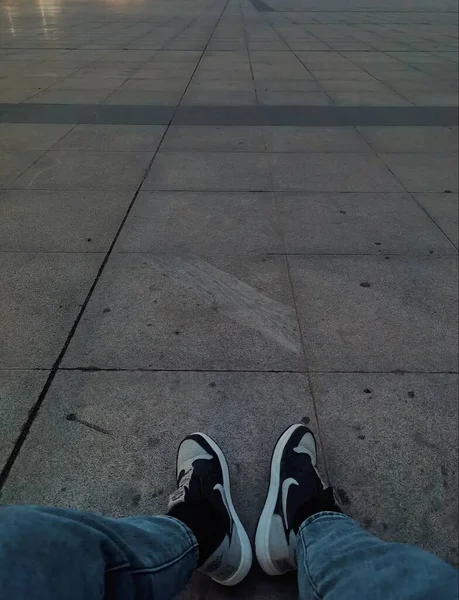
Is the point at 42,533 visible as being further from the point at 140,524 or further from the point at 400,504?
the point at 400,504

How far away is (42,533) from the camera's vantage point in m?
1.27

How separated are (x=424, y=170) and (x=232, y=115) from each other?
2871 mm

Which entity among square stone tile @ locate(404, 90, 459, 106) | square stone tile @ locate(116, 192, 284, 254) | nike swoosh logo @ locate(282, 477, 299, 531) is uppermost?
square stone tile @ locate(404, 90, 459, 106)

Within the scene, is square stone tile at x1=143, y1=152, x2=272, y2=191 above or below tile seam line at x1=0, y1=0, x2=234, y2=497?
above

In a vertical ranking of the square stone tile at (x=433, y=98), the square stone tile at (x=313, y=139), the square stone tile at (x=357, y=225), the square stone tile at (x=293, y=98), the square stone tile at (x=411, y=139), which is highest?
the square stone tile at (x=293, y=98)

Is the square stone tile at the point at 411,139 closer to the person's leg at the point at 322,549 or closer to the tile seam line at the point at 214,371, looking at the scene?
the tile seam line at the point at 214,371

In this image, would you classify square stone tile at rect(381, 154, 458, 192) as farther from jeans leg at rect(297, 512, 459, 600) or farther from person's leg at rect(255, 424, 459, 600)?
jeans leg at rect(297, 512, 459, 600)

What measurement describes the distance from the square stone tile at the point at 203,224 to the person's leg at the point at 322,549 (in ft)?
6.12

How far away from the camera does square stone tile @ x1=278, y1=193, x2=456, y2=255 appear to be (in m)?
3.79

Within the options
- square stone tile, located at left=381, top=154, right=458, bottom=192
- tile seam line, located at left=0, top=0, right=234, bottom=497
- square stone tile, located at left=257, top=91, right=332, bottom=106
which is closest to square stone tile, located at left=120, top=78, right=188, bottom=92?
square stone tile, located at left=257, top=91, right=332, bottom=106

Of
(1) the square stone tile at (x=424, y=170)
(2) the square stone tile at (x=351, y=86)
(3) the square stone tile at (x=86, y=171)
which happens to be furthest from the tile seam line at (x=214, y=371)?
(2) the square stone tile at (x=351, y=86)

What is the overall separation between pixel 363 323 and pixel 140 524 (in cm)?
182

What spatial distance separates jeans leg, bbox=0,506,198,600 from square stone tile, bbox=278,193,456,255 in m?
2.55

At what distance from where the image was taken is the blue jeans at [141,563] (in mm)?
1204
